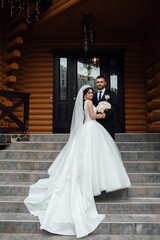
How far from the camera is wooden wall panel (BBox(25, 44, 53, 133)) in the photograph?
7.15 m

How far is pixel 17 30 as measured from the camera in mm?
6172

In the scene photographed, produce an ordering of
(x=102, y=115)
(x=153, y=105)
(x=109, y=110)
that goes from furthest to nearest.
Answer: (x=153, y=105) → (x=109, y=110) → (x=102, y=115)

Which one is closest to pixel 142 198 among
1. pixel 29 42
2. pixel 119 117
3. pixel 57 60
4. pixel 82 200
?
pixel 82 200

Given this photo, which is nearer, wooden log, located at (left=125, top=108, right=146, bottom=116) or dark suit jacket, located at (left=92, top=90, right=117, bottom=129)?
dark suit jacket, located at (left=92, top=90, right=117, bottom=129)

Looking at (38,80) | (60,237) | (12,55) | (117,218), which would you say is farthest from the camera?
(38,80)

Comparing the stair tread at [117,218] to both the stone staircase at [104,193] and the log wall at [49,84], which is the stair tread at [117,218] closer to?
the stone staircase at [104,193]

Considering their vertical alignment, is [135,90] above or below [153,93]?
above

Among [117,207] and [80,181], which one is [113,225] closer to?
[117,207]

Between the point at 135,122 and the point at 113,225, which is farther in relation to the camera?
the point at 135,122

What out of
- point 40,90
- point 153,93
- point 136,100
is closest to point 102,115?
point 153,93

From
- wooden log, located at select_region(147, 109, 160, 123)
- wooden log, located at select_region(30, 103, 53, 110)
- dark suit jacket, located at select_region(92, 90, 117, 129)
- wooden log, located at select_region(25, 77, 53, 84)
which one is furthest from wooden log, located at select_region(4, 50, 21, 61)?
wooden log, located at select_region(147, 109, 160, 123)

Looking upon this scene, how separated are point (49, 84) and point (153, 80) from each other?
3347mm

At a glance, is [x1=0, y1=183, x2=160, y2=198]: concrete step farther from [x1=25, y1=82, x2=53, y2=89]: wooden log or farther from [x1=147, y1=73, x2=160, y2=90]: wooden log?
[x1=25, y1=82, x2=53, y2=89]: wooden log

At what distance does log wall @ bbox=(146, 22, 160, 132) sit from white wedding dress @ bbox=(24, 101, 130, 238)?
125 inches
